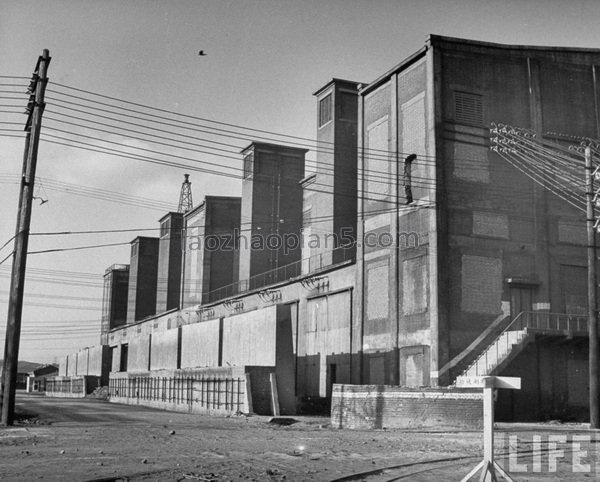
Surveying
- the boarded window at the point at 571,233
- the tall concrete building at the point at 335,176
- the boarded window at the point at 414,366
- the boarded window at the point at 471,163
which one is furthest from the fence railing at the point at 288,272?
the boarded window at the point at 571,233

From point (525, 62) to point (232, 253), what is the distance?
Answer: 30.2 meters

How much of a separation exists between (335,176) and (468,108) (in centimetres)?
1109

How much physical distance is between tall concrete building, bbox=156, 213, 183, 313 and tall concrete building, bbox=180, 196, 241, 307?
5.74 meters

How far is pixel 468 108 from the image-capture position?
31.3m

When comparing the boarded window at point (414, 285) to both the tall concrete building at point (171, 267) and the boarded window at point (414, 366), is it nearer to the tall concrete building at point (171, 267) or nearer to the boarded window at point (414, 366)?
the boarded window at point (414, 366)

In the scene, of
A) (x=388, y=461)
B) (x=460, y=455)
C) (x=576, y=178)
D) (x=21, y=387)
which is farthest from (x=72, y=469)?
(x=21, y=387)

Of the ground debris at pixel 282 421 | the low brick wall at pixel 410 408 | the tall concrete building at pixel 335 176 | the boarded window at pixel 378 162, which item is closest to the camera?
the low brick wall at pixel 410 408

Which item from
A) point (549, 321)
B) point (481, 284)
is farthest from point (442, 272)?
point (549, 321)

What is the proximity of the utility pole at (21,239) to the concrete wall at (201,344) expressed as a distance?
18797 mm

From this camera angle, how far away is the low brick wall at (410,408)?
2164 centimetres

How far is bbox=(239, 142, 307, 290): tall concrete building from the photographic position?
159 feet

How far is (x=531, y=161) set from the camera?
31.4 meters

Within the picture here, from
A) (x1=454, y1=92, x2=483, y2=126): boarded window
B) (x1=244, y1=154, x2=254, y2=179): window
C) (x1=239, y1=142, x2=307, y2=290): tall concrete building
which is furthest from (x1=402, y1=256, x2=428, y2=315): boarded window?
(x1=244, y1=154, x2=254, y2=179): window

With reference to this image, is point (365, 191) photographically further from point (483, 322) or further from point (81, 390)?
point (81, 390)
